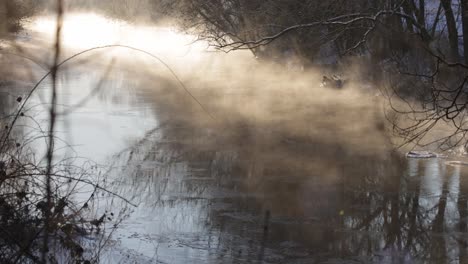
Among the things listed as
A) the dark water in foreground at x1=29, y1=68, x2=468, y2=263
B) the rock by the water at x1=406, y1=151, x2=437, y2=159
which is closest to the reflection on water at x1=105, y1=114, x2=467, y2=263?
the dark water in foreground at x1=29, y1=68, x2=468, y2=263

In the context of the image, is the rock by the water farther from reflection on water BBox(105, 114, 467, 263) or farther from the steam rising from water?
the steam rising from water

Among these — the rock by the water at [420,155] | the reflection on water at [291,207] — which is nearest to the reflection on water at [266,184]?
the reflection on water at [291,207]

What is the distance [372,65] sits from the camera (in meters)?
22.4

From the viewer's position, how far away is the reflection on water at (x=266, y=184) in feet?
26.2

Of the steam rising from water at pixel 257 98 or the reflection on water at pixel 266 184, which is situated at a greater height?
the steam rising from water at pixel 257 98

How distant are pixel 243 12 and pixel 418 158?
10438mm

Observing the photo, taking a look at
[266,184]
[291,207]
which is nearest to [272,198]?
[291,207]

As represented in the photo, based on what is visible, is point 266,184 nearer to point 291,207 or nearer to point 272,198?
point 272,198

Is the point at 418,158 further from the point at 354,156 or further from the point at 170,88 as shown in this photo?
the point at 170,88

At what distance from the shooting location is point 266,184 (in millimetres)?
11086

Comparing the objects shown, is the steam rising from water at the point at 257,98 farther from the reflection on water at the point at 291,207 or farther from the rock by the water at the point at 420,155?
the reflection on water at the point at 291,207

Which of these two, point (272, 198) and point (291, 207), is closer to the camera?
point (291, 207)

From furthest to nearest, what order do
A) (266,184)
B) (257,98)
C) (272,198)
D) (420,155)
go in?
(257,98) → (420,155) → (266,184) → (272,198)

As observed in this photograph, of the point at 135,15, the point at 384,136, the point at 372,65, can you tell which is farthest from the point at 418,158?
the point at 135,15
